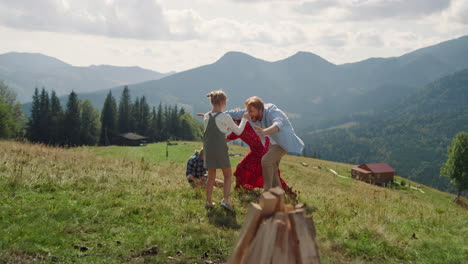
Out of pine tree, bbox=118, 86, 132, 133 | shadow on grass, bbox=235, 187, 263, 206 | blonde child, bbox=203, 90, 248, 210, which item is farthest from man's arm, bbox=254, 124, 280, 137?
pine tree, bbox=118, 86, 132, 133

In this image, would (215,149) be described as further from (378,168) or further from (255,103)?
(378,168)

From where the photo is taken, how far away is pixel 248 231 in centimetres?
310

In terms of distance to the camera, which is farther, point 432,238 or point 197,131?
point 197,131

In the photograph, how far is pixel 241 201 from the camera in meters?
8.95

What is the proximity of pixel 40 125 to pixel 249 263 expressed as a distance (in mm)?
90926

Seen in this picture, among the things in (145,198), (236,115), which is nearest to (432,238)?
(236,115)

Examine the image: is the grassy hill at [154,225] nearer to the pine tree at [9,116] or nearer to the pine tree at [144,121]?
the pine tree at [9,116]

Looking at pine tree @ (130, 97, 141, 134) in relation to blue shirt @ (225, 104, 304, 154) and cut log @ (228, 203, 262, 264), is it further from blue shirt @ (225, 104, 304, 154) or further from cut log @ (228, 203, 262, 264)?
cut log @ (228, 203, 262, 264)

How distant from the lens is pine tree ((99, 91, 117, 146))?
98.0 m

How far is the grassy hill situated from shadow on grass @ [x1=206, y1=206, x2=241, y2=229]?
0.02 meters

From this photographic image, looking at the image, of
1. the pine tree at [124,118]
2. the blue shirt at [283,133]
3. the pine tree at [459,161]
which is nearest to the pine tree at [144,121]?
the pine tree at [124,118]

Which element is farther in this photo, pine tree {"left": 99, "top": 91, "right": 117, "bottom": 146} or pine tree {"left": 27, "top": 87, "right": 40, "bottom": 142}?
pine tree {"left": 99, "top": 91, "right": 117, "bottom": 146}

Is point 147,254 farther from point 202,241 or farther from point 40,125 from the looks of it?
point 40,125

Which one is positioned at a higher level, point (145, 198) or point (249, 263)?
point (249, 263)
